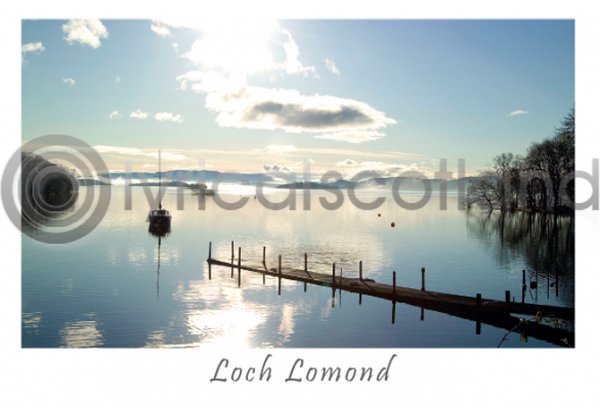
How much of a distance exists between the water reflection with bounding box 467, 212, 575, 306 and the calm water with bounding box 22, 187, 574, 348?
0.26m

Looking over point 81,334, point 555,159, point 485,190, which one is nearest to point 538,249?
point 555,159

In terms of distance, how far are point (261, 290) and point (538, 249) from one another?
5056cm

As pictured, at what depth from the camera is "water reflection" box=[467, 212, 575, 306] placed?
169ft

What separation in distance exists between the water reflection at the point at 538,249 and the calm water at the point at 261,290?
26 cm

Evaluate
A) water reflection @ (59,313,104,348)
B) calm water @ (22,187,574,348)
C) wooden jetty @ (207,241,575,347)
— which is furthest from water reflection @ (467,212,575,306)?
water reflection @ (59,313,104,348)

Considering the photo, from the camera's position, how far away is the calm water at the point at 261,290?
36.4m

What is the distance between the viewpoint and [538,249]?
79312 mm

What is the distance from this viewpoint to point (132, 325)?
39469mm

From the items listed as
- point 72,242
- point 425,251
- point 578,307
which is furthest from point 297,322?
point 72,242

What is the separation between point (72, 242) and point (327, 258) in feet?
162

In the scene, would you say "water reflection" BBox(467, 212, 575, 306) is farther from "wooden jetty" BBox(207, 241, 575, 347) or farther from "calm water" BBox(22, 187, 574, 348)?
"wooden jetty" BBox(207, 241, 575, 347)

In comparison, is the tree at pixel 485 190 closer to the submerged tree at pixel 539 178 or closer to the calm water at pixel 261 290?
the submerged tree at pixel 539 178

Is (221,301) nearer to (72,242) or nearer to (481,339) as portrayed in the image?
(481,339)

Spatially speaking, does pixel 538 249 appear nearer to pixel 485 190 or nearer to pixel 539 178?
pixel 539 178
